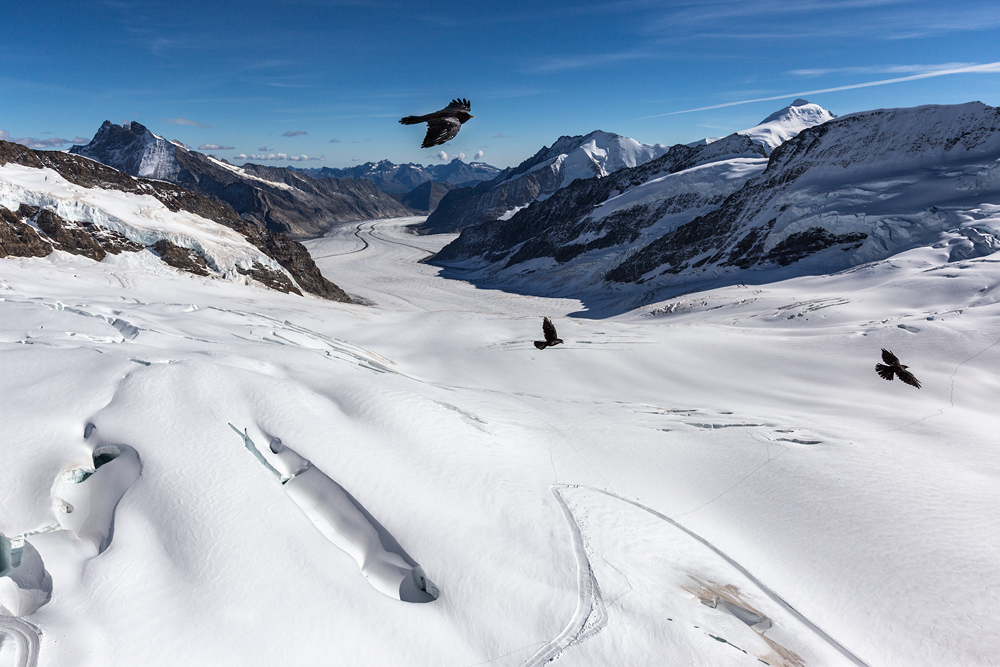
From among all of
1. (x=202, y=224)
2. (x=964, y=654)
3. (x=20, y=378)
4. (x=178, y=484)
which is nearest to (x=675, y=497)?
(x=964, y=654)

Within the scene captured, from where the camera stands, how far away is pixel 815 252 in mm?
44906

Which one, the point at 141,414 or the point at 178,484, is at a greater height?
the point at 141,414

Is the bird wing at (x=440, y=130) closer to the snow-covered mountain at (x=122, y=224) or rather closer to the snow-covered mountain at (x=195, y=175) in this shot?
the snow-covered mountain at (x=122, y=224)

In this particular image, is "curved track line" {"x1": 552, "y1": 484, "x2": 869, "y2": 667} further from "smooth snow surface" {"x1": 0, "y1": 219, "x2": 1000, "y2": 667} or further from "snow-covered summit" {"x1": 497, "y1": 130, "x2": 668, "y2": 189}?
"snow-covered summit" {"x1": 497, "y1": 130, "x2": 668, "y2": 189}

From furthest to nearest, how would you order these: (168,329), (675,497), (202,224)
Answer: (202,224), (168,329), (675,497)

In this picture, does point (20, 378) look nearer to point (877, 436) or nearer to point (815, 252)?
point (877, 436)

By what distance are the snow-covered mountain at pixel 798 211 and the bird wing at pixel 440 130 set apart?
38.7 m

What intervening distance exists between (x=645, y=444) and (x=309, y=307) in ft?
89.8

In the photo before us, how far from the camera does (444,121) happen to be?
8.14 metres

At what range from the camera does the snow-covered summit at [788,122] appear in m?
126

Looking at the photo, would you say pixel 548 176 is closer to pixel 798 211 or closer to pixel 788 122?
pixel 788 122

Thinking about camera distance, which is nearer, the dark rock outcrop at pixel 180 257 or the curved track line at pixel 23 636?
the curved track line at pixel 23 636

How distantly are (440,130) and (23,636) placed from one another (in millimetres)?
7991

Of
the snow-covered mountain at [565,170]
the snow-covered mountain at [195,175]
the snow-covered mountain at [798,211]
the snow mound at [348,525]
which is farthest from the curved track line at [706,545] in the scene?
the snow-covered mountain at [195,175]
